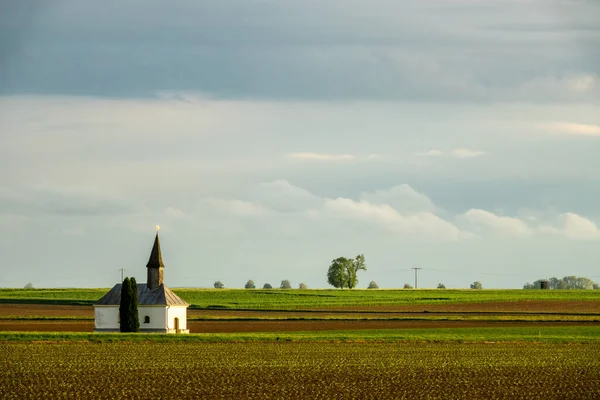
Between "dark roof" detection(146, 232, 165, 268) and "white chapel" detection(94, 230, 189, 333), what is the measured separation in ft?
1.37

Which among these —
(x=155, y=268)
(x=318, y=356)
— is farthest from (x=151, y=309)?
(x=318, y=356)

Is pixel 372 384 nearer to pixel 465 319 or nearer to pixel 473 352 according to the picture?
pixel 473 352

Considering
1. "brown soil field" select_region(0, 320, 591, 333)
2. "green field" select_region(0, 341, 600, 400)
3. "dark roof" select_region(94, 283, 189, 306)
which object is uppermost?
"dark roof" select_region(94, 283, 189, 306)

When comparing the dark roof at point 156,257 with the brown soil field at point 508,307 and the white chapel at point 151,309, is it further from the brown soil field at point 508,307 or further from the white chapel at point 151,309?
the brown soil field at point 508,307

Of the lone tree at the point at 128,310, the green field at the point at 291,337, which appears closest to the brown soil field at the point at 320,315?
the lone tree at the point at 128,310

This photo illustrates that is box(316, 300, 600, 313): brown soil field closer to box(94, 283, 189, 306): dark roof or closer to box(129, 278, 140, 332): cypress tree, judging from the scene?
box(94, 283, 189, 306): dark roof

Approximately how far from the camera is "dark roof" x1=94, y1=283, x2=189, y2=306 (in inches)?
3647

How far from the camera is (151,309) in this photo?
3637 inches

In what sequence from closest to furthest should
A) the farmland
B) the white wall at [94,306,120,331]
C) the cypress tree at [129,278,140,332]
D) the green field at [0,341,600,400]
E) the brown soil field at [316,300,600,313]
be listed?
the green field at [0,341,600,400] → the farmland → the cypress tree at [129,278,140,332] → the white wall at [94,306,120,331] → the brown soil field at [316,300,600,313]

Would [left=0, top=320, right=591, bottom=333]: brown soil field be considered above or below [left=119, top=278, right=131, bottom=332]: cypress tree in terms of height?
below

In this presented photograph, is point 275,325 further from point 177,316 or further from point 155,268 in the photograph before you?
point 155,268

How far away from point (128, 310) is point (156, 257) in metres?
9.23

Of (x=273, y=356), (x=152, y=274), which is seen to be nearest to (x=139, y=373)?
(x=273, y=356)

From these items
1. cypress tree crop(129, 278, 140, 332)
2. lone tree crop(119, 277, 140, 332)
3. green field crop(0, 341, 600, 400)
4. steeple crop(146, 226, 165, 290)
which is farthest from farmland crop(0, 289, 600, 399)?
cypress tree crop(129, 278, 140, 332)
